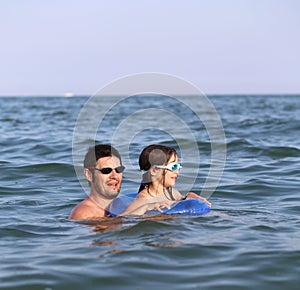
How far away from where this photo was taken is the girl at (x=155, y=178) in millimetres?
7238

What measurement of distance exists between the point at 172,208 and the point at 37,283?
96.5 inches

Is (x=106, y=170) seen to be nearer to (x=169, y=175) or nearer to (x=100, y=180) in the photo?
(x=100, y=180)

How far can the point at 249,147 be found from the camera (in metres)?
15.6

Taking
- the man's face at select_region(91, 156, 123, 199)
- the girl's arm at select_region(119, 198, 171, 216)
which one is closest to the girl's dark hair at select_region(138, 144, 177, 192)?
the girl's arm at select_region(119, 198, 171, 216)

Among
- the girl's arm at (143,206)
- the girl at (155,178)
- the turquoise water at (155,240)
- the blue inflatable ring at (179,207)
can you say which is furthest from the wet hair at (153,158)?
the turquoise water at (155,240)

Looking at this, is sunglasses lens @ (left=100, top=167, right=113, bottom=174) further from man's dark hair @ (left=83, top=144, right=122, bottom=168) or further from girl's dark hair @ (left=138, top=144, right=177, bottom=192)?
girl's dark hair @ (left=138, top=144, right=177, bottom=192)

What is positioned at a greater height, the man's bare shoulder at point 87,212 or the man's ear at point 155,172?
the man's ear at point 155,172

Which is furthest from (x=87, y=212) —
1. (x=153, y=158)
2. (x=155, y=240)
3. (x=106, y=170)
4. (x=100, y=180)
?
(x=155, y=240)

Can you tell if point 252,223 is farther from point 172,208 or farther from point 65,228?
point 65,228

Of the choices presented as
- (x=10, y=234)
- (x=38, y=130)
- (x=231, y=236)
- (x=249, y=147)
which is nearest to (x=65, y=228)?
(x=10, y=234)

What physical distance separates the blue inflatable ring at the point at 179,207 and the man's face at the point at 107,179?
135 mm

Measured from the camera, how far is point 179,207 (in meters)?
7.25

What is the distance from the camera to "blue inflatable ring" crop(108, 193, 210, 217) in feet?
23.8

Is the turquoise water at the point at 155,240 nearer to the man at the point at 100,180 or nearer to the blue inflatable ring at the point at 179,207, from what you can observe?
the blue inflatable ring at the point at 179,207
